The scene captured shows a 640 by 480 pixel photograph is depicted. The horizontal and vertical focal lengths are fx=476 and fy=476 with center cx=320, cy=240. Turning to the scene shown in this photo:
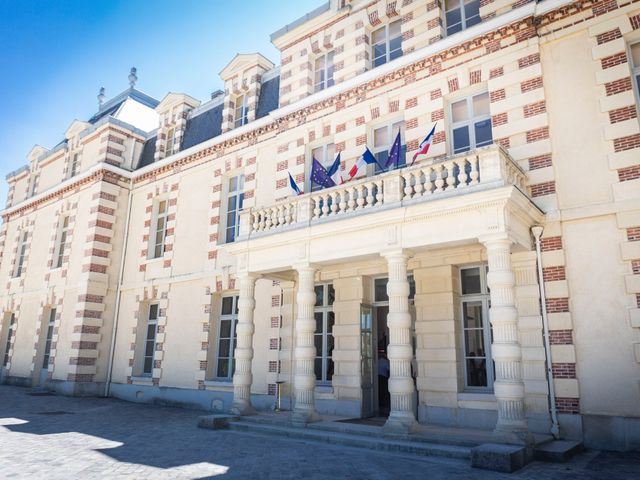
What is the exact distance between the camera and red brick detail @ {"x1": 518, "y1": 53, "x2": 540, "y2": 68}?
9.16m

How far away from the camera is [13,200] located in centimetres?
2217

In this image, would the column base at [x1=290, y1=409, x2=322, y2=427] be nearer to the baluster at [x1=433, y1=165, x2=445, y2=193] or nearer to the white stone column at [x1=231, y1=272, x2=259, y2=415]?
the white stone column at [x1=231, y1=272, x2=259, y2=415]

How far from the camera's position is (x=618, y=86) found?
822cm

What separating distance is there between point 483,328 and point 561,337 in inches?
58.5

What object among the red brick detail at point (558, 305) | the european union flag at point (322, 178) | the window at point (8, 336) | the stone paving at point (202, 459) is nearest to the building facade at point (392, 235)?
the red brick detail at point (558, 305)

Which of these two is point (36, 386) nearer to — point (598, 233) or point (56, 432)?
point (56, 432)

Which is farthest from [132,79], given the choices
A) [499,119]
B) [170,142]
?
[499,119]

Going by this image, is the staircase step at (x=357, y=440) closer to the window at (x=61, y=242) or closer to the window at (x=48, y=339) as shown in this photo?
the window at (x=48, y=339)

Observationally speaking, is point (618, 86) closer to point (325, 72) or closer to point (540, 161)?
point (540, 161)

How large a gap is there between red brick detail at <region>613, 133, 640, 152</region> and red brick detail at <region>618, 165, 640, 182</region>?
1.12 feet

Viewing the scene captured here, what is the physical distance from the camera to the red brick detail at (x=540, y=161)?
861 cm

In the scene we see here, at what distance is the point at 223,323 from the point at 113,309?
498cm

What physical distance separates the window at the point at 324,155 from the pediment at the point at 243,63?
417 cm

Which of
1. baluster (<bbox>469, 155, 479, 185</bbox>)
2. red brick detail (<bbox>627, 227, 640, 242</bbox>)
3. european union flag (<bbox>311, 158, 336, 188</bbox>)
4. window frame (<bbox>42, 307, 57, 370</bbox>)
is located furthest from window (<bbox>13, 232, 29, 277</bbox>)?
red brick detail (<bbox>627, 227, 640, 242</bbox>)
